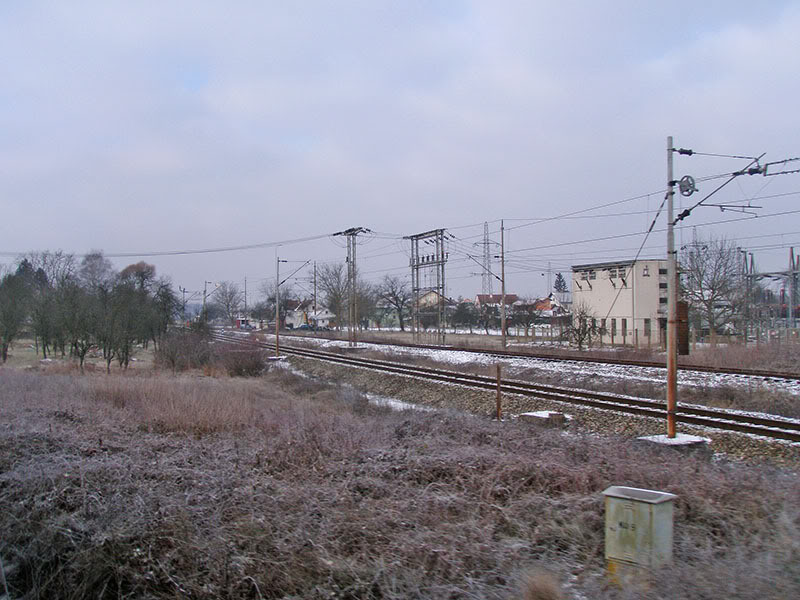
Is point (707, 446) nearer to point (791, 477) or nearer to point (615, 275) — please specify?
point (791, 477)

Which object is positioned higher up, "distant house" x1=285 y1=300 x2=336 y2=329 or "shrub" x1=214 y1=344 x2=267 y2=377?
"distant house" x1=285 y1=300 x2=336 y2=329

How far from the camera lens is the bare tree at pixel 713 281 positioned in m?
53.4

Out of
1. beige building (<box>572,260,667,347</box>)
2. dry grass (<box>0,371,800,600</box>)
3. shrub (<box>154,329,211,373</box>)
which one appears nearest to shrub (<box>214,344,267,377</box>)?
shrub (<box>154,329,211,373</box>)

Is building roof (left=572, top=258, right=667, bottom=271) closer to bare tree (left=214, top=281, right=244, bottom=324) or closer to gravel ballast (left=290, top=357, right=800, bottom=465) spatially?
gravel ballast (left=290, top=357, right=800, bottom=465)

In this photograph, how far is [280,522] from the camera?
6.96 meters

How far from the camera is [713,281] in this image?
54000mm

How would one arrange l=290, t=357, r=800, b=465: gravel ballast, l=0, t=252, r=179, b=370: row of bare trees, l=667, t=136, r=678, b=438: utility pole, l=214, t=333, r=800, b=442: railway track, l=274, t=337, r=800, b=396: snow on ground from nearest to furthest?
l=667, t=136, r=678, b=438: utility pole
l=290, t=357, r=800, b=465: gravel ballast
l=214, t=333, r=800, b=442: railway track
l=274, t=337, r=800, b=396: snow on ground
l=0, t=252, r=179, b=370: row of bare trees

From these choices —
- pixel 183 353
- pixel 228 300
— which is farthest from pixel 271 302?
pixel 183 353

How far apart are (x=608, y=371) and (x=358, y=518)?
22621 mm

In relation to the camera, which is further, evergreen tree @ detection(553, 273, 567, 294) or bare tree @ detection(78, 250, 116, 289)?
evergreen tree @ detection(553, 273, 567, 294)

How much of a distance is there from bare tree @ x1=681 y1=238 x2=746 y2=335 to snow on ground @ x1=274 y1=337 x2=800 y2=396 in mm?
24419

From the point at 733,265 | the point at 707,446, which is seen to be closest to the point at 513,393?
the point at 707,446

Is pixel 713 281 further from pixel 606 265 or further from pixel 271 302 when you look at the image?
pixel 271 302

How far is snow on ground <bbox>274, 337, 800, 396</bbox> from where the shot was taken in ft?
71.2
